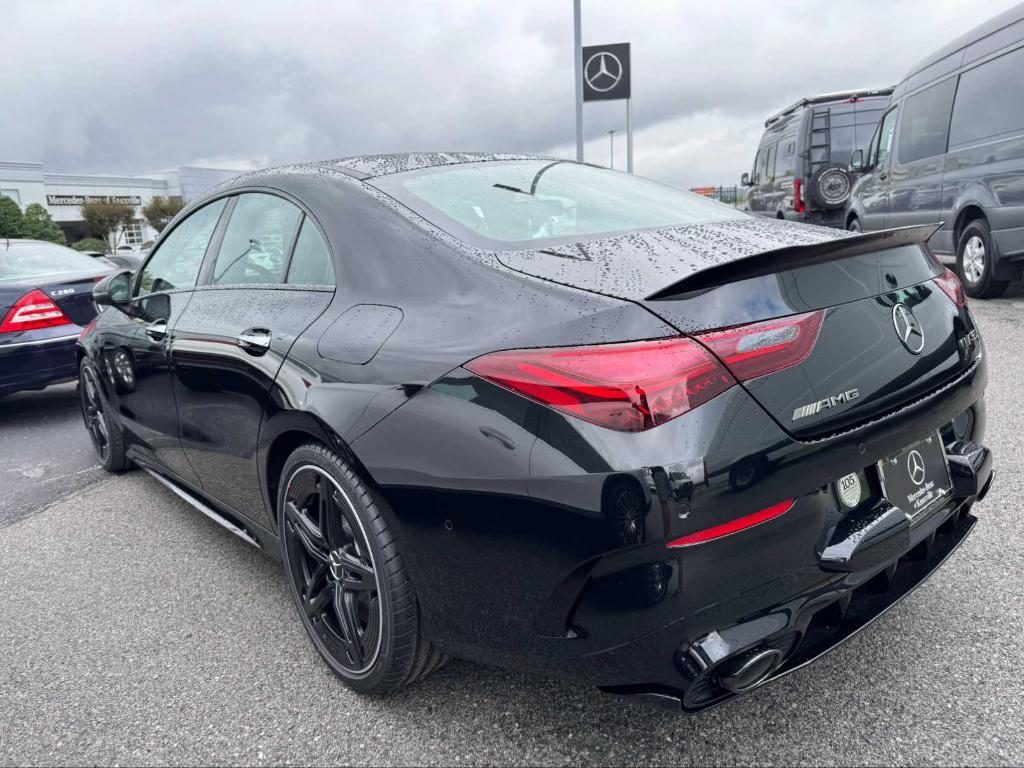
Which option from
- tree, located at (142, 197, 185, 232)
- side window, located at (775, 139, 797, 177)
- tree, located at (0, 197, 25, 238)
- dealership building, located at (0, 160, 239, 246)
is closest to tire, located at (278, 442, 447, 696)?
side window, located at (775, 139, 797, 177)

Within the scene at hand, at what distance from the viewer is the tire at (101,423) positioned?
12.9 feet

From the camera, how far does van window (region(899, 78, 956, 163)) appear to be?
7672mm

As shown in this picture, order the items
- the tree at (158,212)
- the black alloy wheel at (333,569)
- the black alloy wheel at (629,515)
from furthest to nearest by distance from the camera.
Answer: the tree at (158,212) → the black alloy wheel at (333,569) → the black alloy wheel at (629,515)

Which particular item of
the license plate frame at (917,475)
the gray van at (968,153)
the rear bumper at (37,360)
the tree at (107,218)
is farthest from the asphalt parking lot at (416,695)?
the tree at (107,218)

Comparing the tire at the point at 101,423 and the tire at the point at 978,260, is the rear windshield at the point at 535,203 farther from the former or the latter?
the tire at the point at 978,260

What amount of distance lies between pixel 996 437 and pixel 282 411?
10.9 feet

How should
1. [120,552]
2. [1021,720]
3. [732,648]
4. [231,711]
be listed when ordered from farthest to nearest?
[120,552] < [231,711] < [1021,720] < [732,648]

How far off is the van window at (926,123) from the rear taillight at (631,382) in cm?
766

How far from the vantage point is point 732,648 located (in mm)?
1480

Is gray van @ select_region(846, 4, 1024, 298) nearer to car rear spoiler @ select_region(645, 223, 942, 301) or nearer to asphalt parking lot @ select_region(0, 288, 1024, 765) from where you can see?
asphalt parking lot @ select_region(0, 288, 1024, 765)

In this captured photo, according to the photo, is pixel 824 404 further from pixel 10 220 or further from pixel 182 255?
pixel 10 220

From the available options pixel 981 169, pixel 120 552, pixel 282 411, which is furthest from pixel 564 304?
pixel 981 169

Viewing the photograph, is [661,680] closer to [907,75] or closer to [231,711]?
[231,711]

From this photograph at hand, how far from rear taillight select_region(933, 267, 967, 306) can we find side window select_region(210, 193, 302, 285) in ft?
5.96
